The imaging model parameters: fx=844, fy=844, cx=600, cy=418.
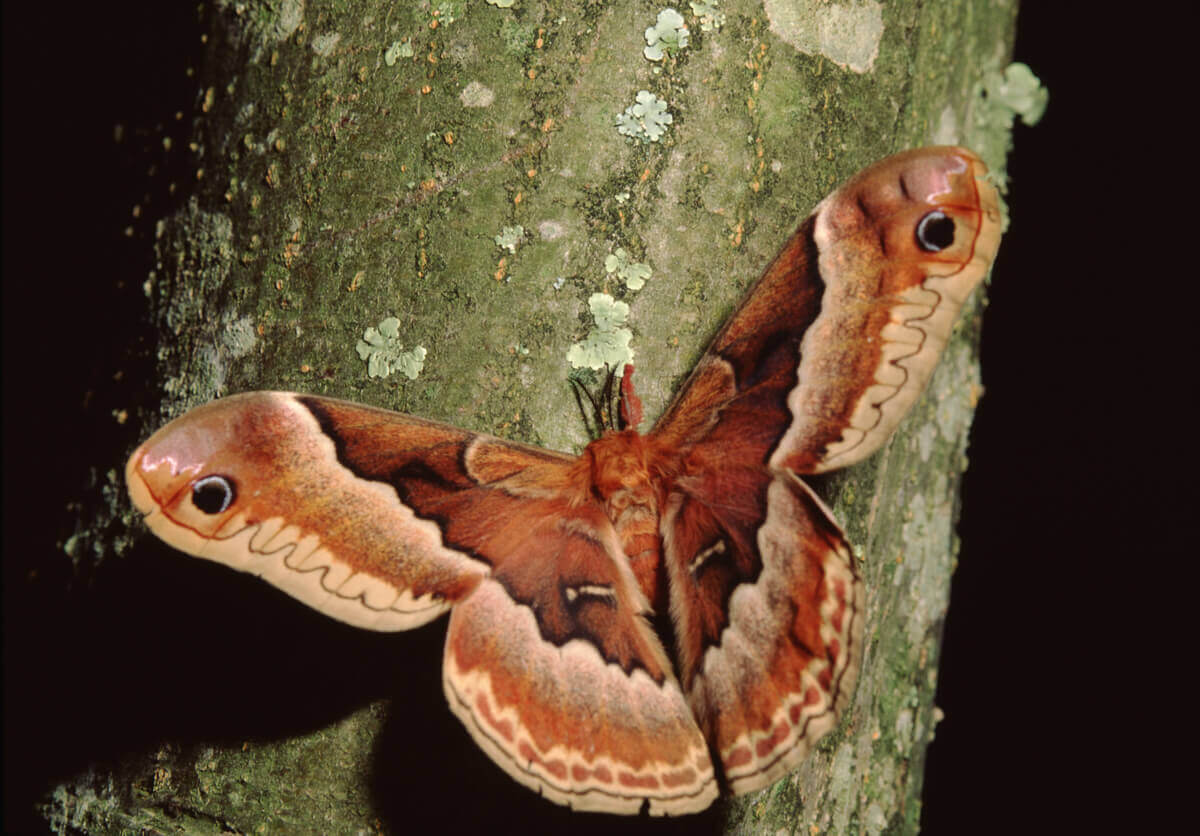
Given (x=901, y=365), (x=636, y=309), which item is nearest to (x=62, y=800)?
(x=636, y=309)

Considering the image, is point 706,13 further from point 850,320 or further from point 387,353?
point 387,353

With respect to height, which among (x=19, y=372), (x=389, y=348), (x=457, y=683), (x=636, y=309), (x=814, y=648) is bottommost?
(x=457, y=683)

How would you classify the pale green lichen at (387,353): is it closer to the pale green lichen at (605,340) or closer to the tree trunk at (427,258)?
the tree trunk at (427,258)

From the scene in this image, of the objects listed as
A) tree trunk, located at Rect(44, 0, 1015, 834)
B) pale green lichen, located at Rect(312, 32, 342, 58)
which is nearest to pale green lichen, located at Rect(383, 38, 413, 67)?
tree trunk, located at Rect(44, 0, 1015, 834)

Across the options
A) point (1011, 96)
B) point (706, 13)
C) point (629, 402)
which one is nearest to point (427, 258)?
point (629, 402)

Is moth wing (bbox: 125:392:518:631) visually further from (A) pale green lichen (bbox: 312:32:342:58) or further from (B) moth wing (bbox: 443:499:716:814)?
(A) pale green lichen (bbox: 312:32:342:58)

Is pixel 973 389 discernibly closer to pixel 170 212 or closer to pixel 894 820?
pixel 894 820
